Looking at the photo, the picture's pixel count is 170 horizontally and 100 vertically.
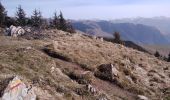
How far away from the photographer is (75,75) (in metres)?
34.4

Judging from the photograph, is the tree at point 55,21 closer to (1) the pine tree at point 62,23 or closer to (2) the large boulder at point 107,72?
(1) the pine tree at point 62,23

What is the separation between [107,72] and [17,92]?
19.1 metres

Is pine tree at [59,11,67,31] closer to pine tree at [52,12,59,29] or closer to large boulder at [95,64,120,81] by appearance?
pine tree at [52,12,59,29]

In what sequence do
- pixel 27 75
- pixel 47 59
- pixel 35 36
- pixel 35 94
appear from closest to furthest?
pixel 35 94 < pixel 27 75 < pixel 47 59 < pixel 35 36

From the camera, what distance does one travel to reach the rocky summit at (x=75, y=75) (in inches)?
971

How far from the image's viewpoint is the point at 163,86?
138ft

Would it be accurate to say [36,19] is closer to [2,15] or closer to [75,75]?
[2,15]

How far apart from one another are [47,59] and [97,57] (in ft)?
35.0

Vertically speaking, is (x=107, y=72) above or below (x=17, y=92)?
below

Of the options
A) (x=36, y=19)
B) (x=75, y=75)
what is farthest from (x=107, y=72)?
(x=36, y=19)

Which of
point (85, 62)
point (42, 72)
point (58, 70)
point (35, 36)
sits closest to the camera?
point (42, 72)

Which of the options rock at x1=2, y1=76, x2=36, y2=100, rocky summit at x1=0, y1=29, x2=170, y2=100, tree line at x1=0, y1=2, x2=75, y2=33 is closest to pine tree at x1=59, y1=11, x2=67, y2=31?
tree line at x1=0, y1=2, x2=75, y2=33

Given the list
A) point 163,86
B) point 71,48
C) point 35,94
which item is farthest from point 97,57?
point 35,94

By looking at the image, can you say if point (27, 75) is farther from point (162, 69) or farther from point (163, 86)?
point (162, 69)
